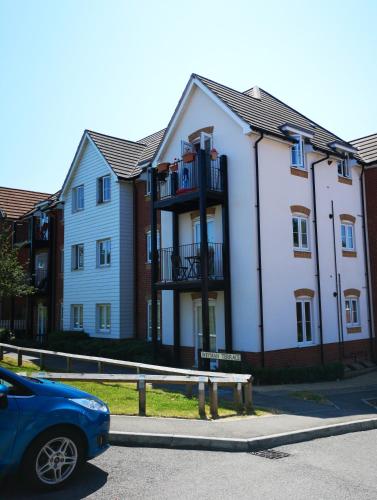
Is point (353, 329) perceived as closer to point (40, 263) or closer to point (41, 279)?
point (41, 279)

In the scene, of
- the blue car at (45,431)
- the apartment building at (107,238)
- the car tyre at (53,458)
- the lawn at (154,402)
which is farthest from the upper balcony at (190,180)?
the car tyre at (53,458)

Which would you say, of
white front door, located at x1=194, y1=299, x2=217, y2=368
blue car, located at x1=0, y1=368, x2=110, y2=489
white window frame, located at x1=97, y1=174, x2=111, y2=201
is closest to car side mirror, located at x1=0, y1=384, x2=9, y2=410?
blue car, located at x1=0, y1=368, x2=110, y2=489

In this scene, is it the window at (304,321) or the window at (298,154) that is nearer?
the window at (304,321)

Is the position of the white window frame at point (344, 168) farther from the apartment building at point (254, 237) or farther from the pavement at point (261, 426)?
the pavement at point (261, 426)

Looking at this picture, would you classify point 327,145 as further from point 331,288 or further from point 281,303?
point 281,303

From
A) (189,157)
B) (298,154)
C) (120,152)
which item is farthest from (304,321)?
(120,152)

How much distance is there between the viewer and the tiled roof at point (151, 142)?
24623 mm

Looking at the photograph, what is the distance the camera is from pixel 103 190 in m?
24.4

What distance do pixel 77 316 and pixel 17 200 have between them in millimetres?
13061

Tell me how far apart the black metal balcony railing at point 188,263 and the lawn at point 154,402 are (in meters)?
4.57

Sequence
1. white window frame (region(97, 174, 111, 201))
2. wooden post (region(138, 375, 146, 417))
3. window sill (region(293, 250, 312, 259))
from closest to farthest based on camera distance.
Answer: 1. wooden post (region(138, 375, 146, 417))
2. window sill (region(293, 250, 312, 259))
3. white window frame (region(97, 174, 111, 201))

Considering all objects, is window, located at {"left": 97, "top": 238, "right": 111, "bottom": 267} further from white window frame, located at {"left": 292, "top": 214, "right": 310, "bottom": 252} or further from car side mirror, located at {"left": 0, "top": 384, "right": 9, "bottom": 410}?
car side mirror, located at {"left": 0, "top": 384, "right": 9, "bottom": 410}

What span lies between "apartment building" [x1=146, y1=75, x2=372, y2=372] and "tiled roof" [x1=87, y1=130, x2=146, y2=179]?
3544 mm

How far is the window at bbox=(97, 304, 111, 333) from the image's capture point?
75.8 feet
